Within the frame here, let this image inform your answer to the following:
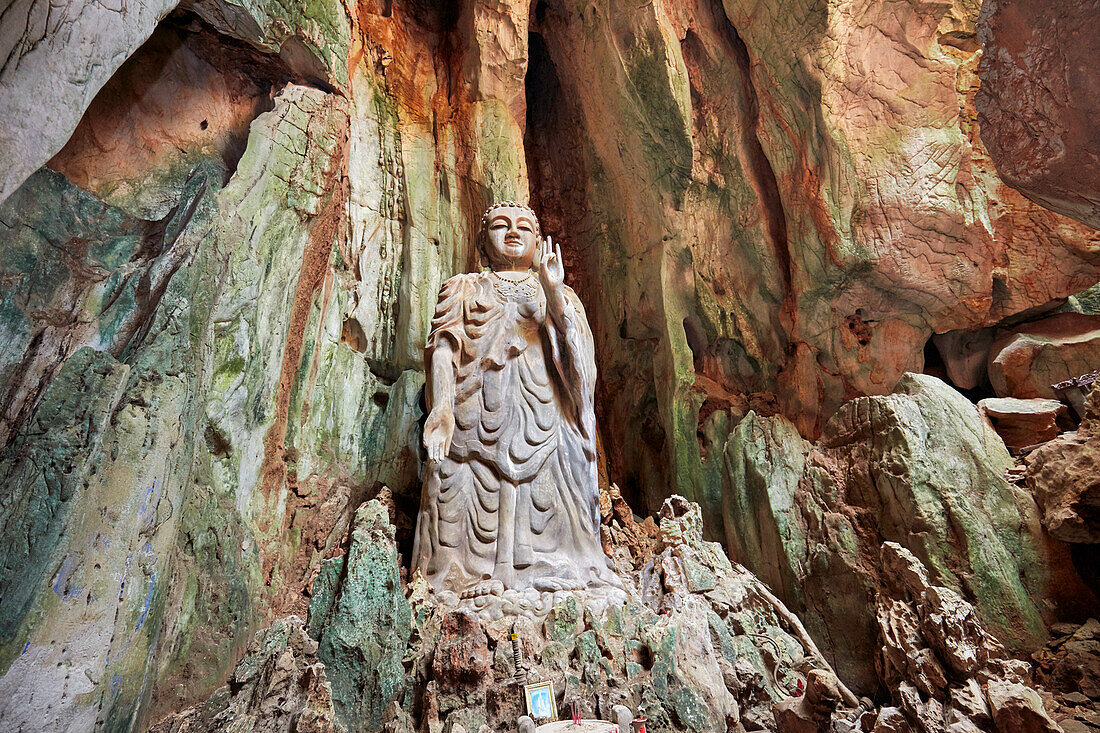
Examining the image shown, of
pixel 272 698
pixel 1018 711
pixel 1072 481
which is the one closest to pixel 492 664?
pixel 272 698

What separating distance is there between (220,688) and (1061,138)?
12.0 ft

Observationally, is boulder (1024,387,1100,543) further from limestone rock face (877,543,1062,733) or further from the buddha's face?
the buddha's face

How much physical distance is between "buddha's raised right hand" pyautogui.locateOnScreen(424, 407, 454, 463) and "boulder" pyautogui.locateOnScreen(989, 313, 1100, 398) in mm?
4982

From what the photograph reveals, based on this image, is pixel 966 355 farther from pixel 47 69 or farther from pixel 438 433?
pixel 47 69

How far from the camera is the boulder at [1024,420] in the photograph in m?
4.91

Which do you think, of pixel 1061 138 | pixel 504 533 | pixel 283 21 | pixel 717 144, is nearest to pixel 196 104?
pixel 283 21

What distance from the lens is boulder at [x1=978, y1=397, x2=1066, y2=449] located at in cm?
491

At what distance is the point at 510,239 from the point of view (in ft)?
15.2

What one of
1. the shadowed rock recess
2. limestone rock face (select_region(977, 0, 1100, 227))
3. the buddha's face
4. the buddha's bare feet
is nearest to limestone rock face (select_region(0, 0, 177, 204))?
the shadowed rock recess

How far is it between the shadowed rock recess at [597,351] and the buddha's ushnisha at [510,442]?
336 mm

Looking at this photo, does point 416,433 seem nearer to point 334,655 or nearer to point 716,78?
point 334,655

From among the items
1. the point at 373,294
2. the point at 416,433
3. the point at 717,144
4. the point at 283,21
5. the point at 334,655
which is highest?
the point at 717,144

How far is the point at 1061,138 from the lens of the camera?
1734 millimetres

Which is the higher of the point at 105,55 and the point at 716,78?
the point at 716,78
